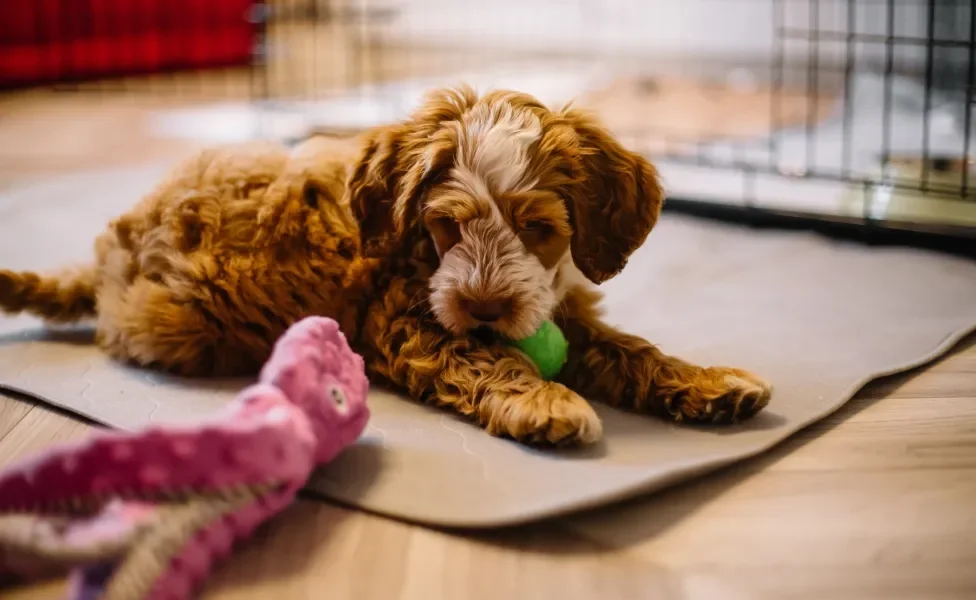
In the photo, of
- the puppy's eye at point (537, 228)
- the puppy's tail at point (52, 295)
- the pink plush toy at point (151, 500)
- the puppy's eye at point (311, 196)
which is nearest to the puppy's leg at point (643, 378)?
the puppy's eye at point (537, 228)

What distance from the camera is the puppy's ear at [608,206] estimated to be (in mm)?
1825

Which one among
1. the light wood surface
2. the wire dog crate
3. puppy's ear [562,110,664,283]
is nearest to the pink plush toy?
the light wood surface

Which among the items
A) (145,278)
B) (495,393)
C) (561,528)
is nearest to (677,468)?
(561,528)

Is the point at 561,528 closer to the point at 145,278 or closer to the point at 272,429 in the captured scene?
the point at 272,429

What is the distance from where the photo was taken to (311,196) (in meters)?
2.02

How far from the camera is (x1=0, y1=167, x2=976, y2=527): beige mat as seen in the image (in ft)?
5.09

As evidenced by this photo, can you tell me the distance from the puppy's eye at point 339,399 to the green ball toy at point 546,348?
38cm

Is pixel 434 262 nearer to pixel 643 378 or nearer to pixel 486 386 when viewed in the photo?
pixel 486 386

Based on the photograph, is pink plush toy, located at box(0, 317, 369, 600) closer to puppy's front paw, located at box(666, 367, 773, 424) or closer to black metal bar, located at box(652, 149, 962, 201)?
puppy's front paw, located at box(666, 367, 773, 424)

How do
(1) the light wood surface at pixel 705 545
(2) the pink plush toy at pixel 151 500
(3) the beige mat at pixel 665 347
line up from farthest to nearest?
(3) the beige mat at pixel 665 347 → (1) the light wood surface at pixel 705 545 → (2) the pink plush toy at pixel 151 500

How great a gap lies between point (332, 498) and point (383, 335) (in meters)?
0.42

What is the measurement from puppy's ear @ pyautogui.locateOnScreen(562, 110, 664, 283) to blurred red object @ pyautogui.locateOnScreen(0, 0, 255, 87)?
183 inches

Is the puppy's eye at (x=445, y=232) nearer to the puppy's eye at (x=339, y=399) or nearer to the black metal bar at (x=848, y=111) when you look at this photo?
the puppy's eye at (x=339, y=399)

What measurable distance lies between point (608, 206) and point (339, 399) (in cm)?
60
